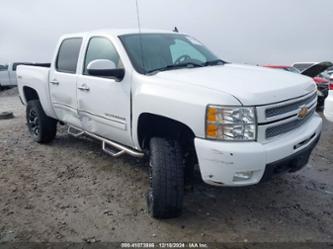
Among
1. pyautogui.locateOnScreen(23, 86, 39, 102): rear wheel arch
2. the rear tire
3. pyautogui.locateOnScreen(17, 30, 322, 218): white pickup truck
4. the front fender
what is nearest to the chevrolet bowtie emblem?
pyautogui.locateOnScreen(17, 30, 322, 218): white pickup truck

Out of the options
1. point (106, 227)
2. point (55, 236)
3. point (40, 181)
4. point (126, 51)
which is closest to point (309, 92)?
point (126, 51)

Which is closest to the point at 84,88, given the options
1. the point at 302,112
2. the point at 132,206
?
the point at 132,206

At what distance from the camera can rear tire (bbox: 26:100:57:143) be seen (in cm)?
581

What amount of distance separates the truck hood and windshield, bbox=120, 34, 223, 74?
28 cm

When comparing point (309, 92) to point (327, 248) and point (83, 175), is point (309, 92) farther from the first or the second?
point (83, 175)

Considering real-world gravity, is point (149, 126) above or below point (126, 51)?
below

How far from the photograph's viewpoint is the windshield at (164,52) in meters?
3.81

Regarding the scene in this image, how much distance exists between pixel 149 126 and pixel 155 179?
64 cm

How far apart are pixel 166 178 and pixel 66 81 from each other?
7.72 feet

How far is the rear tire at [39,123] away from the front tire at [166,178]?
3.13 metres

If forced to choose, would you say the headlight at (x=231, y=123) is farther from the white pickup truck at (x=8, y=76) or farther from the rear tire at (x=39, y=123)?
the white pickup truck at (x=8, y=76)

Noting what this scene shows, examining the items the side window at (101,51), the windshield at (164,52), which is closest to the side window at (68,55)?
the side window at (101,51)

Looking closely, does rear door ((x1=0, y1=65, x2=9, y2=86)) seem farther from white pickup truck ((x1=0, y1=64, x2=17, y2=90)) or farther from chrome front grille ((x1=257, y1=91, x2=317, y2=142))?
chrome front grille ((x1=257, y1=91, x2=317, y2=142))

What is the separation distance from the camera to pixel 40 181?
4.46m
